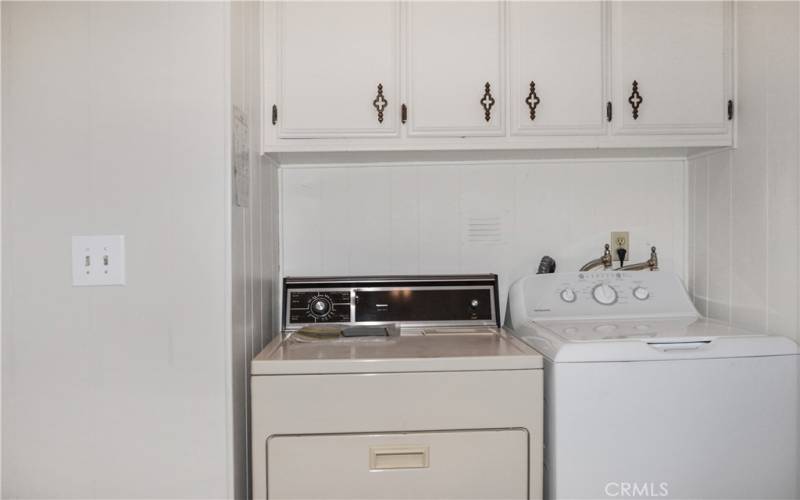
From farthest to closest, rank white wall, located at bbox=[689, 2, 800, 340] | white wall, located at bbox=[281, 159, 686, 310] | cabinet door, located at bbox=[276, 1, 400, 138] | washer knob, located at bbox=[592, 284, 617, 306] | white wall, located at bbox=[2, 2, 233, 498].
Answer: white wall, located at bbox=[281, 159, 686, 310], washer knob, located at bbox=[592, 284, 617, 306], cabinet door, located at bbox=[276, 1, 400, 138], white wall, located at bbox=[689, 2, 800, 340], white wall, located at bbox=[2, 2, 233, 498]

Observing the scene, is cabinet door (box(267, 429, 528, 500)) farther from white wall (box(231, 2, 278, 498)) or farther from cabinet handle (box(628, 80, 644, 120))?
cabinet handle (box(628, 80, 644, 120))

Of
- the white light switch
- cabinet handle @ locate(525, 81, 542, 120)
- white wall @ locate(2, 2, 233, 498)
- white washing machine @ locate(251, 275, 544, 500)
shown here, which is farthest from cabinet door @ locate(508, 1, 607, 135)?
the white light switch

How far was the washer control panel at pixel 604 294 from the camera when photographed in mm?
1732

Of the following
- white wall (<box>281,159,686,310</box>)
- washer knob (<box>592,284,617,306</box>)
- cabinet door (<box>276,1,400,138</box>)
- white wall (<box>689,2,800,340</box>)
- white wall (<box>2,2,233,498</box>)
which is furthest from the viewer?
A: white wall (<box>281,159,686,310</box>)

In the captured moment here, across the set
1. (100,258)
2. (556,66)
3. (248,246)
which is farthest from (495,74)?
(100,258)

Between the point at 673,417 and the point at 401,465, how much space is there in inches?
26.5

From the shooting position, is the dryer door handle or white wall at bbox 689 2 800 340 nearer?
the dryer door handle

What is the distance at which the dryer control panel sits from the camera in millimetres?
1783

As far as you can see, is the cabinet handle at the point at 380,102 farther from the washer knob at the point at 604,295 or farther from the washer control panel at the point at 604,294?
the washer knob at the point at 604,295

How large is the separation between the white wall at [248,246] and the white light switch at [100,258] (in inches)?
10.4

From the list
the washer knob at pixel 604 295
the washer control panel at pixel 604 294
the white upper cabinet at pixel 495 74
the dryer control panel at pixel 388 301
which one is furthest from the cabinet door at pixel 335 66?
the washer knob at pixel 604 295

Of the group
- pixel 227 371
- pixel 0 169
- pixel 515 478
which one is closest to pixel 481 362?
pixel 515 478

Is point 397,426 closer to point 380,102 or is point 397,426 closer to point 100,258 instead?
point 100,258

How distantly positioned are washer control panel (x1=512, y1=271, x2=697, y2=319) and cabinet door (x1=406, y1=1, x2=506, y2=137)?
56 centimetres
